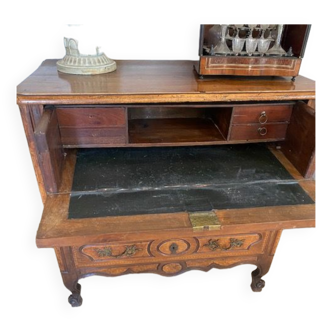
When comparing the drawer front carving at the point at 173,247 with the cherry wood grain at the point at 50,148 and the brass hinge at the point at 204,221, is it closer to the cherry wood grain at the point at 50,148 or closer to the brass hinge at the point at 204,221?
the brass hinge at the point at 204,221

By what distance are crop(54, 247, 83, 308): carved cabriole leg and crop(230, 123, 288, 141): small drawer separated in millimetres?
986

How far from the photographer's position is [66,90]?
4.07ft

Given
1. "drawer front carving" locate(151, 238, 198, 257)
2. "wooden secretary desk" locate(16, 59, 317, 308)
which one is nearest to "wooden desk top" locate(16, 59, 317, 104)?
"wooden secretary desk" locate(16, 59, 317, 308)

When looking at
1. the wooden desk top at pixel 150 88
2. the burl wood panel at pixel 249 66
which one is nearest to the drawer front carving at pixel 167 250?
the wooden desk top at pixel 150 88

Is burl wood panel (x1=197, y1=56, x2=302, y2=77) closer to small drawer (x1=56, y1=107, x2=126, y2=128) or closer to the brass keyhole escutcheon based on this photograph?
small drawer (x1=56, y1=107, x2=126, y2=128)

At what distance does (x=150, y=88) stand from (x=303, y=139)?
0.78 metres

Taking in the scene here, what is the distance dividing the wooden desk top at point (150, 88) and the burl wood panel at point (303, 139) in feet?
0.29

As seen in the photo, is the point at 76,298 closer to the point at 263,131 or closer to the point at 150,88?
the point at 150,88

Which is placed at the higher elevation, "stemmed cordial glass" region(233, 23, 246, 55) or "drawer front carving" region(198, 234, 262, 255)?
"stemmed cordial glass" region(233, 23, 246, 55)

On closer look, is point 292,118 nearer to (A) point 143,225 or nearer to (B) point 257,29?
(B) point 257,29

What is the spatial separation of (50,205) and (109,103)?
51 centimetres

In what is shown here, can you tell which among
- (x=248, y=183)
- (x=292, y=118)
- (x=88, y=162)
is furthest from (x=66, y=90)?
(x=292, y=118)

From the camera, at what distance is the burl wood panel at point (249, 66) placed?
140cm

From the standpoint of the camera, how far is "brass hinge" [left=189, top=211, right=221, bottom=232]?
1.14 metres
